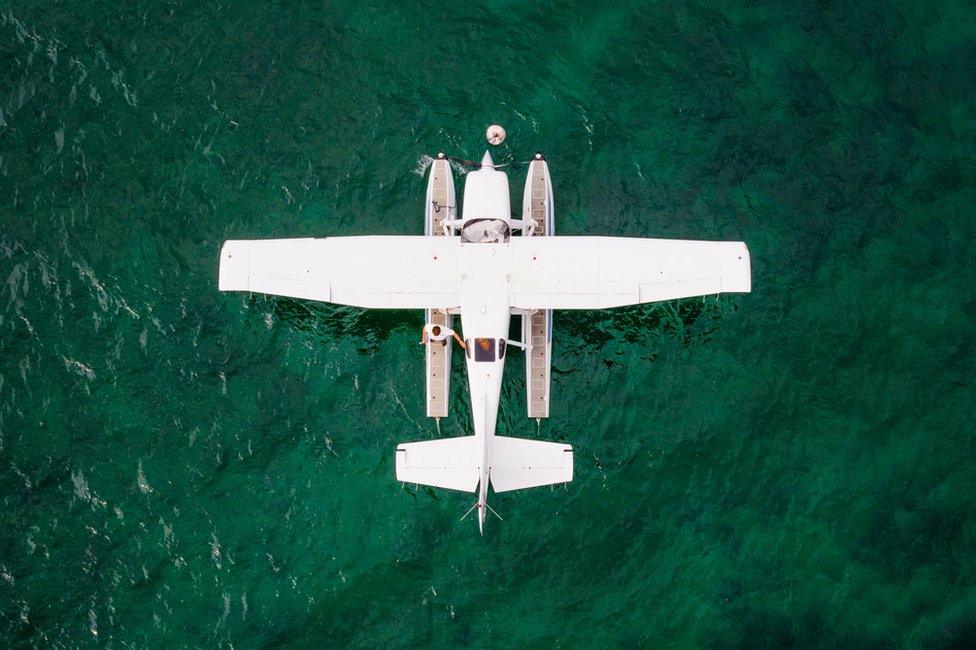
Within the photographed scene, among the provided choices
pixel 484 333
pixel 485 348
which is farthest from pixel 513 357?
pixel 484 333

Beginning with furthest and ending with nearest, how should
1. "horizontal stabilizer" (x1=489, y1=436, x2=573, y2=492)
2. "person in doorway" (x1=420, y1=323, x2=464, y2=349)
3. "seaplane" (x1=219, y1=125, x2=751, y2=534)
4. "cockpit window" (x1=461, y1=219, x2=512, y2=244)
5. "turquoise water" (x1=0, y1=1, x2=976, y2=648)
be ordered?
"turquoise water" (x1=0, y1=1, x2=976, y2=648) → "cockpit window" (x1=461, y1=219, x2=512, y2=244) → "horizontal stabilizer" (x1=489, y1=436, x2=573, y2=492) → "seaplane" (x1=219, y1=125, x2=751, y2=534) → "person in doorway" (x1=420, y1=323, x2=464, y2=349)

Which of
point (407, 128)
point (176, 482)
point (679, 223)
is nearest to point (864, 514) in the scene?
point (679, 223)

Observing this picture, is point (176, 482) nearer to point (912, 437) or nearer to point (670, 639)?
point (670, 639)

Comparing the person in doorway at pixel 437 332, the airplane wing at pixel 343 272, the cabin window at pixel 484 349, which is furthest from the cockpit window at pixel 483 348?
the airplane wing at pixel 343 272

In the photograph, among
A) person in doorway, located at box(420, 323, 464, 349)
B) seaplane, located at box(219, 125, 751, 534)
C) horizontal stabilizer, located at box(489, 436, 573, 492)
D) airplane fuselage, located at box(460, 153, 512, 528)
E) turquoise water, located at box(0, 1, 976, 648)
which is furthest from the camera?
turquoise water, located at box(0, 1, 976, 648)

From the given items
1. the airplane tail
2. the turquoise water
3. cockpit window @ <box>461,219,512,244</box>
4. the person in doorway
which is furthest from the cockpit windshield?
cockpit window @ <box>461,219,512,244</box>

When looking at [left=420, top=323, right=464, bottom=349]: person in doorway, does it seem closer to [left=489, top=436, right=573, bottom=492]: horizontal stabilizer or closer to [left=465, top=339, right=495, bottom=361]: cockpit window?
[left=465, top=339, right=495, bottom=361]: cockpit window

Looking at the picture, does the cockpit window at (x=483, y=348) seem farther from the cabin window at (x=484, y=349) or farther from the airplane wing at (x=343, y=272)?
the airplane wing at (x=343, y=272)
